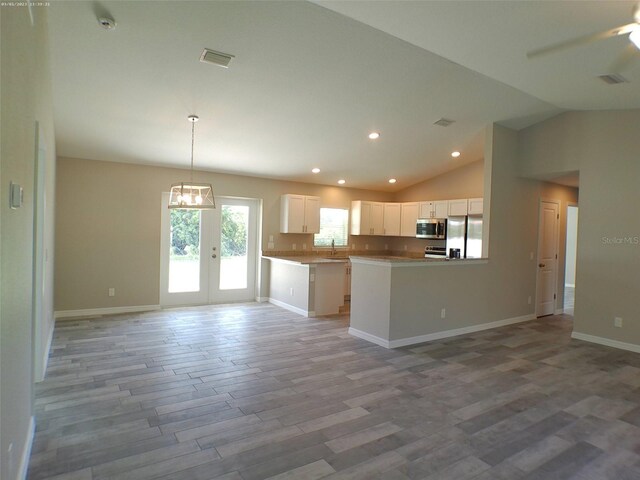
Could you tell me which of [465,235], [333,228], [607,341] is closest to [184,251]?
[333,228]

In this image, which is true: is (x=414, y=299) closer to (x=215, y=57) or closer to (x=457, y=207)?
(x=457, y=207)

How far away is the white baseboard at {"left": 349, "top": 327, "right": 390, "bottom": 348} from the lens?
4792 mm

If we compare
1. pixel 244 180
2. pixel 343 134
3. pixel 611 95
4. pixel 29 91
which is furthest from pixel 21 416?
pixel 611 95

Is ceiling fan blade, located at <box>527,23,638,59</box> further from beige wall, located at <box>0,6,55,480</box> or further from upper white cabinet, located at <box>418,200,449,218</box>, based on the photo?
A: upper white cabinet, located at <box>418,200,449,218</box>

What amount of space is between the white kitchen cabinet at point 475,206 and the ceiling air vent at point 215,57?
203 inches

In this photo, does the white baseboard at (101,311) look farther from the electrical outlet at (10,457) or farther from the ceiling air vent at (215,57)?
the electrical outlet at (10,457)

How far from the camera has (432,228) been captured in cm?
778

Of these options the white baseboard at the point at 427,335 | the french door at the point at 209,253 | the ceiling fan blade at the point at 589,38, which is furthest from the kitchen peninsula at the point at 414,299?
the french door at the point at 209,253

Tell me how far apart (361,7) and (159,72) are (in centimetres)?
208

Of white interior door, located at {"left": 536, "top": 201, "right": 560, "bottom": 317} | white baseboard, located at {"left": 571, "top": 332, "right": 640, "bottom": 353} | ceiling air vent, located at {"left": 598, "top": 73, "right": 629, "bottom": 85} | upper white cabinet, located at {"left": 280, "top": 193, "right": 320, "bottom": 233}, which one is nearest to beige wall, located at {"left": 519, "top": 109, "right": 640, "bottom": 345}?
white baseboard, located at {"left": 571, "top": 332, "right": 640, "bottom": 353}

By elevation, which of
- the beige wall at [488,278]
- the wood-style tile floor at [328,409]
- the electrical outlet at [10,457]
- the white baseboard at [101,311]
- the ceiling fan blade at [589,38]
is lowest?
the wood-style tile floor at [328,409]

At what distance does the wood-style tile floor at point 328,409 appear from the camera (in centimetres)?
236

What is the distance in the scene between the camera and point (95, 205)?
605 cm

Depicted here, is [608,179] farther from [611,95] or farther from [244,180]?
[244,180]
